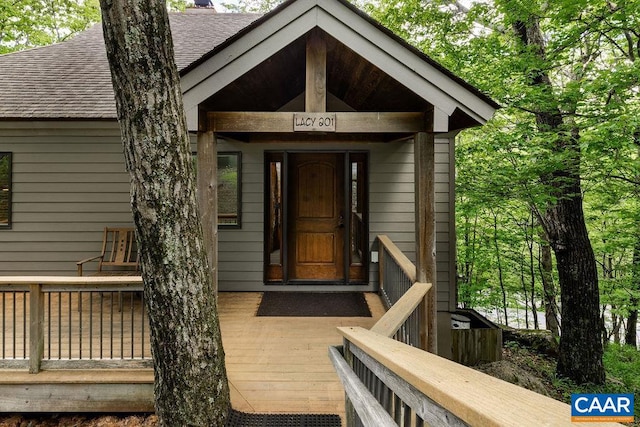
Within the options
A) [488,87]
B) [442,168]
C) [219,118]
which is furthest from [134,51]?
[488,87]

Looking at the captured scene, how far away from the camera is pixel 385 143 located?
19.6 feet

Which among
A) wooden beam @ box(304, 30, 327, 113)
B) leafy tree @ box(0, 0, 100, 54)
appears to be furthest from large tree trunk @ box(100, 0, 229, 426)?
leafy tree @ box(0, 0, 100, 54)

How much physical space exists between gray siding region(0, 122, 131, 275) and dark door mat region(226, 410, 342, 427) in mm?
4377

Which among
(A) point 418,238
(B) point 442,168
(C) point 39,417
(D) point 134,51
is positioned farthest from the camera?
(B) point 442,168

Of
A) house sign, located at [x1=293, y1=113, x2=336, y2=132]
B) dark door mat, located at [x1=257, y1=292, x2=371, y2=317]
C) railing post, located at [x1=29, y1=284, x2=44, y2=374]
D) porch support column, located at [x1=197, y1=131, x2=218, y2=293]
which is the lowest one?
dark door mat, located at [x1=257, y1=292, x2=371, y2=317]

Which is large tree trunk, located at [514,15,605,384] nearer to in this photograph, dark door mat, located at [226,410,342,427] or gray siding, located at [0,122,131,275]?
dark door mat, located at [226,410,342,427]

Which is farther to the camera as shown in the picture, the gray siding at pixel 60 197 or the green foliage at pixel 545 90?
the gray siding at pixel 60 197

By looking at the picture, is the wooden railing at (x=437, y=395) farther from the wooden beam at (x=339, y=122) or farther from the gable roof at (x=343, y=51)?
the gable roof at (x=343, y=51)

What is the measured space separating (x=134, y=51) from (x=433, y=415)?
246 centimetres

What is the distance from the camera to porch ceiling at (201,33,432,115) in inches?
145

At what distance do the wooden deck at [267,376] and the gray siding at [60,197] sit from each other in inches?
125

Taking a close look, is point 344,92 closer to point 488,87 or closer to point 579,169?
point 488,87

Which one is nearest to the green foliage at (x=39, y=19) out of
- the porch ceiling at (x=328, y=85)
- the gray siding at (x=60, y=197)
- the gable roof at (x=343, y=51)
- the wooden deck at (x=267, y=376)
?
the gray siding at (x=60, y=197)

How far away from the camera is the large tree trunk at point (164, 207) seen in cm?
227
